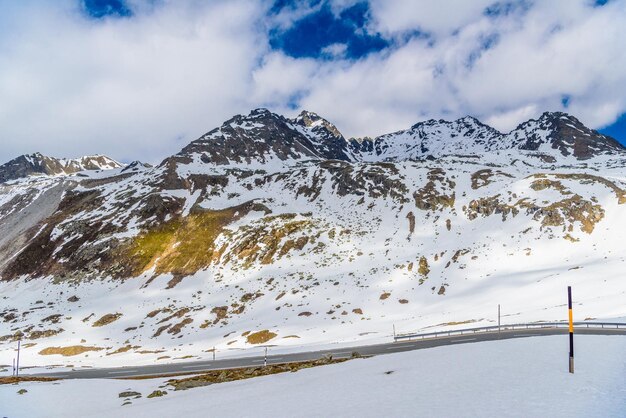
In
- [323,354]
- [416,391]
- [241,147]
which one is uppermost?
[241,147]

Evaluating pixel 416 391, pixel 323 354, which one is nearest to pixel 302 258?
pixel 323 354

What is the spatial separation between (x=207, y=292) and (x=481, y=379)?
66.1 m

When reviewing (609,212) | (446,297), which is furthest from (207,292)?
(609,212)

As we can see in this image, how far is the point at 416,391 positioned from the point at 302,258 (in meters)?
65.6

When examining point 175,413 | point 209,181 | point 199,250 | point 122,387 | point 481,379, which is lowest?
point 122,387

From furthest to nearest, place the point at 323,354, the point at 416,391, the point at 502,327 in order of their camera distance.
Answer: the point at 502,327 < the point at 323,354 < the point at 416,391

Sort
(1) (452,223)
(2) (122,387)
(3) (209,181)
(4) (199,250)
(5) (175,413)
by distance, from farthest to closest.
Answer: (3) (209,181) < (4) (199,250) < (1) (452,223) < (2) (122,387) < (5) (175,413)

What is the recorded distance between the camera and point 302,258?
3120 inches

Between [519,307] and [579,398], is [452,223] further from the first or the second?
[579,398]

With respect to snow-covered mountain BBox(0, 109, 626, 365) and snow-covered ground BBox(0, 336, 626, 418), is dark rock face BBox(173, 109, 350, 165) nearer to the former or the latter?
snow-covered mountain BBox(0, 109, 626, 365)

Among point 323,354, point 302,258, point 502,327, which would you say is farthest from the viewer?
point 302,258

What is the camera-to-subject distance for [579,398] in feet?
35.7

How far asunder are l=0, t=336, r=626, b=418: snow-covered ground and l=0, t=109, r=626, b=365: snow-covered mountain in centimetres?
2313

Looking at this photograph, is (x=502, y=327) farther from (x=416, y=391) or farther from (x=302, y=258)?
(x=302, y=258)
